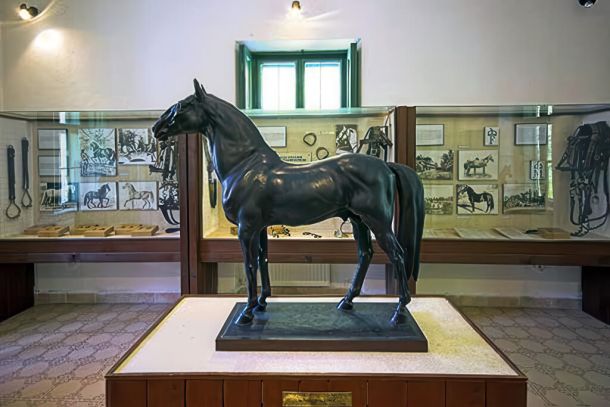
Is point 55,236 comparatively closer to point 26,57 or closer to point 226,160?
point 26,57

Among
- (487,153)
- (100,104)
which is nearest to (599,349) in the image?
(487,153)

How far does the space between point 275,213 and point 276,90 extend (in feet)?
9.09

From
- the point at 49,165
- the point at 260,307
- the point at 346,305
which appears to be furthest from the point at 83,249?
the point at 346,305

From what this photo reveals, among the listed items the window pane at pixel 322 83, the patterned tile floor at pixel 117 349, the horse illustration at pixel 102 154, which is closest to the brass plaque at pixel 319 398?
the patterned tile floor at pixel 117 349

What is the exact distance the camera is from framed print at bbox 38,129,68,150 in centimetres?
355

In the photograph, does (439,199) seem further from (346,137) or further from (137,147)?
(137,147)

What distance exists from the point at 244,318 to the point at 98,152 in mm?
2695

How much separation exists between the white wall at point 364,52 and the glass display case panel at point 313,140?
495 mm

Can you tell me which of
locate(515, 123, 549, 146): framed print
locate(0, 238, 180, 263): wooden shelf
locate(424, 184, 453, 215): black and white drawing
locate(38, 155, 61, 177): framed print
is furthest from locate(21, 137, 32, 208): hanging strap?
locate(515, 123, 549, 146): framed print

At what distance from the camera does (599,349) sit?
279 centimetres

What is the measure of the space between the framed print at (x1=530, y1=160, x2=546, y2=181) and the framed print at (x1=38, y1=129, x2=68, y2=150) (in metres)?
4.06

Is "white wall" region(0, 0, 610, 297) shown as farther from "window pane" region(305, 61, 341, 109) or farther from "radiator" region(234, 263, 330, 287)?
"window pane" region(305, 61, 341, 109)

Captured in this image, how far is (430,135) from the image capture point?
11.2 ft

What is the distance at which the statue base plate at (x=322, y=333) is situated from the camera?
150cm
